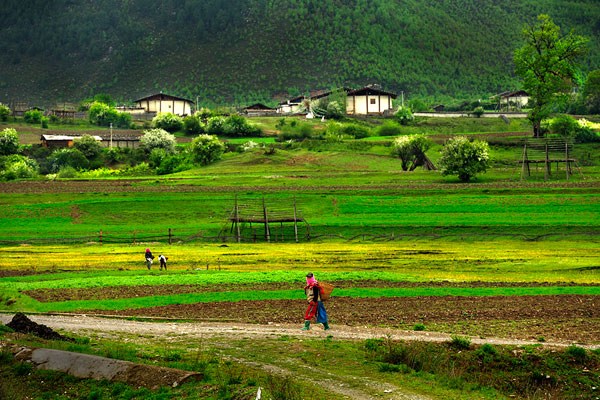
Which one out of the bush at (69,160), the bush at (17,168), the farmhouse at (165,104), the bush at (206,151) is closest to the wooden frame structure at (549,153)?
the bush at (206,151)

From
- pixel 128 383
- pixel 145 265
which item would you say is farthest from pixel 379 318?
pixel 145 265

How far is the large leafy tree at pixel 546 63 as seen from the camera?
121375 mm

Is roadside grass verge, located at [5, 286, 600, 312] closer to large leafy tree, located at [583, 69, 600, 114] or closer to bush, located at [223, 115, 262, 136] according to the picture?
bush, located at [223, 115, 262, 136]

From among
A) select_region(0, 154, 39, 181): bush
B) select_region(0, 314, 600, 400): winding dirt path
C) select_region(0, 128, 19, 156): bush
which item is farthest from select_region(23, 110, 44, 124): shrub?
select_region(0, 314, 600, 400): winding dirt path

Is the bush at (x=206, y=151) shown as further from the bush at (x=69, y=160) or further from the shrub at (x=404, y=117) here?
the shrub at (x=404, y=117)

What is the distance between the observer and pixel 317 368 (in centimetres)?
2566

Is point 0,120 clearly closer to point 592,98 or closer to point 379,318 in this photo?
point 592,98

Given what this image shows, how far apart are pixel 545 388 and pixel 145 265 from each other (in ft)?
116

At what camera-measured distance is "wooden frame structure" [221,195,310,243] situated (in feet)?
244

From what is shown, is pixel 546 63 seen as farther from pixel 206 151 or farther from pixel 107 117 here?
pixel 107 117

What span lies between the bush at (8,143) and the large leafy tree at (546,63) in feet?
251

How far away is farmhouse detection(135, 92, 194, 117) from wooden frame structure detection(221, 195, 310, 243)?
117963mm

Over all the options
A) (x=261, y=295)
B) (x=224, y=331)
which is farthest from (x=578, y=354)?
(x=261, y=295)

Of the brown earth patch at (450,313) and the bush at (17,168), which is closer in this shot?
the brown earth patch at (450,313)
